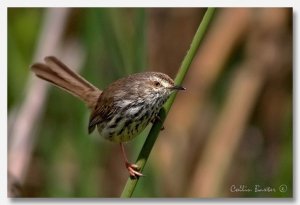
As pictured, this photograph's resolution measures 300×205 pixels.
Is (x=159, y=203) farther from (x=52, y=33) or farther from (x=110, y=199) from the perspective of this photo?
(x=52, y=33)

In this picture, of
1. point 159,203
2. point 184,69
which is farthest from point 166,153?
point 184,69

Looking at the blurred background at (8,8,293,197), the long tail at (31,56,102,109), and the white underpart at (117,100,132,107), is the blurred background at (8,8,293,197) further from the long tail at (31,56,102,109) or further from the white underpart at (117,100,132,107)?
the white underpart at (117,100,132,107)

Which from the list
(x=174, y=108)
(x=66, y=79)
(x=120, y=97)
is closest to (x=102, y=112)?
(x=120, y=97)

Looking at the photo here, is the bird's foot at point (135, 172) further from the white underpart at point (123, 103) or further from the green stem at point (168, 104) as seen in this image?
the white underpart at point (123, 103)

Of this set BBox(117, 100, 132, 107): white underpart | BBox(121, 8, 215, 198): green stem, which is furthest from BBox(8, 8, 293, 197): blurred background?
BBox(121, 8, 215, 198): green stem

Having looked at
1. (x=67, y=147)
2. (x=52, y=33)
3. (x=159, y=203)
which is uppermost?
(x=52, y=33)

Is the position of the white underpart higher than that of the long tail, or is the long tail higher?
the long tail

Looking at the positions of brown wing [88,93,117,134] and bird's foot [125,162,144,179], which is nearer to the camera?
bird's foot [125,162,144,179]
